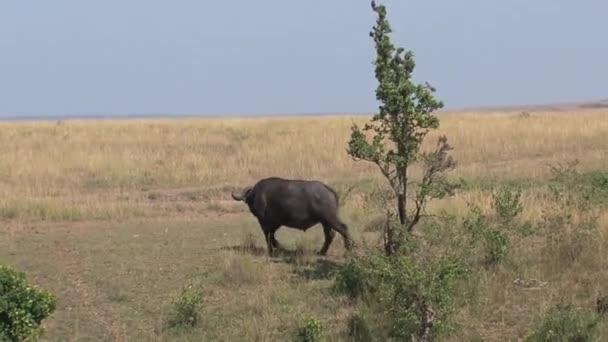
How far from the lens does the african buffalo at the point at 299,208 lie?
446 inches

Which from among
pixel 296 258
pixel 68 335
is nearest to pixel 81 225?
pixel 296 258

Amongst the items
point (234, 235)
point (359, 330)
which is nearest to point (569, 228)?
point (359, 330)

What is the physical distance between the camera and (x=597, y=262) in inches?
384

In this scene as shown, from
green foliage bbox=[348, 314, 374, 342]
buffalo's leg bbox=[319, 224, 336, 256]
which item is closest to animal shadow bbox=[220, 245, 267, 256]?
buffalo's leg bbox=[319, 224, 336, 256]

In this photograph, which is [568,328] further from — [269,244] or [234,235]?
[234,235]

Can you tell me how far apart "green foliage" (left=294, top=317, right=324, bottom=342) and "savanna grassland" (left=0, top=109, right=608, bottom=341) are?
0.32 meters

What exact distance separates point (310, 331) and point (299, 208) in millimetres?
3301

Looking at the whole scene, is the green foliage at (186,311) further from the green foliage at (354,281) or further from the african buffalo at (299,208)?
the african buffalo at (299,208)

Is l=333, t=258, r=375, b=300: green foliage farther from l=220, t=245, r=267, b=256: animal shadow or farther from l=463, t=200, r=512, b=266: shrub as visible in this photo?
l=220, t=245, r=267, b=256: animal shadow

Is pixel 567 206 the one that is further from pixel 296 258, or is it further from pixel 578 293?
pixel 296 258

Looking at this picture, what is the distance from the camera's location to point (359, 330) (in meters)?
8.66

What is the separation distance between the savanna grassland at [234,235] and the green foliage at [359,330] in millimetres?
142

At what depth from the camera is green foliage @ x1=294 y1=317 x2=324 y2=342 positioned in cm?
833

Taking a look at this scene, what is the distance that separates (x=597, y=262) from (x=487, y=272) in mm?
1281
